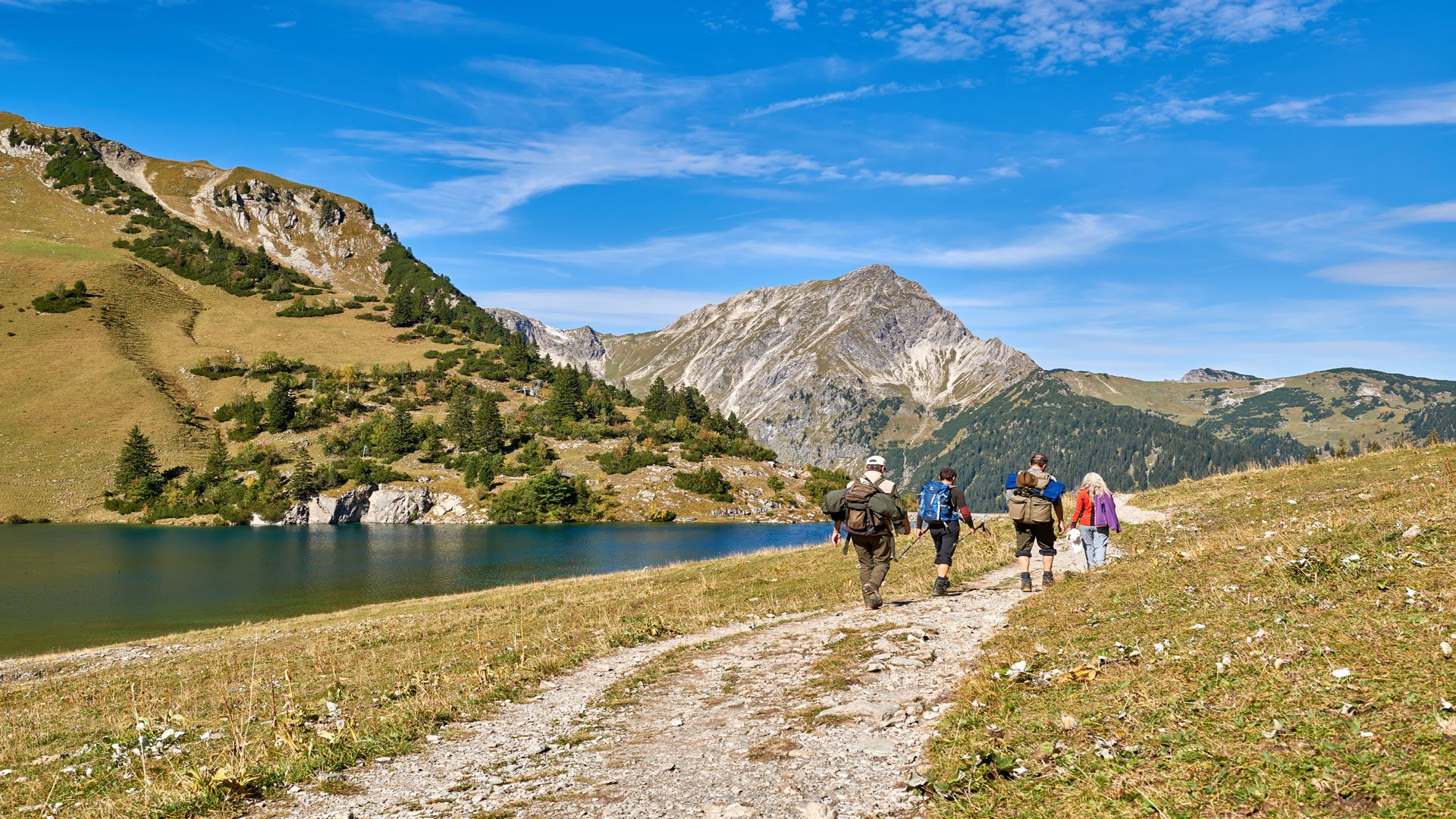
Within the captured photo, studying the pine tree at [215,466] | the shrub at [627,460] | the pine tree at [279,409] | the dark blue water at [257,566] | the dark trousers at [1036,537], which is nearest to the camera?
the dark trousers at [1036,537]

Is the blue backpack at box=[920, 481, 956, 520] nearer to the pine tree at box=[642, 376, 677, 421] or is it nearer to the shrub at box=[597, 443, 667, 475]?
the shrub at box=[597, 443, 667, 475]

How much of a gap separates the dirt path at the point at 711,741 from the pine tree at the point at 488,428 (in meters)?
147

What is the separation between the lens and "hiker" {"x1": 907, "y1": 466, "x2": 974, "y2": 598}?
19.4 meters

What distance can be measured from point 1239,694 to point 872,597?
12141 mm

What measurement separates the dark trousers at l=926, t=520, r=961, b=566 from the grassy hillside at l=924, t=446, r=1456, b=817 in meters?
5.47

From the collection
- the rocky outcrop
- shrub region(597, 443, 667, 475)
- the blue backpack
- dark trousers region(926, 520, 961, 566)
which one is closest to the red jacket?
dark trousers region(926, 520, 961, 566)

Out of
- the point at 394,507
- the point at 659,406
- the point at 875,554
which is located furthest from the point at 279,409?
the point at 875,554

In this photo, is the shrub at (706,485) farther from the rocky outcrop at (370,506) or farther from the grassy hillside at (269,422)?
the rocky outcrop at (370,506)

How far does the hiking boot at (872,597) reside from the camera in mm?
18516

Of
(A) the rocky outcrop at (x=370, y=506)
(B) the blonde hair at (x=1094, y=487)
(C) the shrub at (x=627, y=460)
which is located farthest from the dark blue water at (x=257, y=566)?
(B) the blonde hair at (x=1094, y=487)

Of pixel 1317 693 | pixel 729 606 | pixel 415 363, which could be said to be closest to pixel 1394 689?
pixel 1317 693

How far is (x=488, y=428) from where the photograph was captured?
155875 millimetres

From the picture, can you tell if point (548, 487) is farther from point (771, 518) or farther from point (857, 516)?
point (857, 516)

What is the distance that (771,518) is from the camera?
147 m
